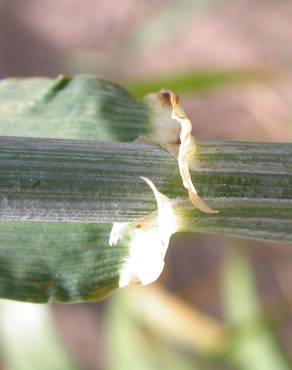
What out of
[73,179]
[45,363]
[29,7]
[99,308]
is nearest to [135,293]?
[45,363]

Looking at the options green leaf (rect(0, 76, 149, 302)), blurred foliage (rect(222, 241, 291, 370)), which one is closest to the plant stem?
green leaf (rect(0, 76, 149, 302))

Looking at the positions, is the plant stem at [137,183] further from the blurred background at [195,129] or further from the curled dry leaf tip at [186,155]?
the blurred background at [195,129]

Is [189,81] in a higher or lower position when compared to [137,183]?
lower

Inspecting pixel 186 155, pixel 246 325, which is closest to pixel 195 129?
pixel 246 325

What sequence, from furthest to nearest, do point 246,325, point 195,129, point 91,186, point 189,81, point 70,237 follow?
1. point 195,129
2. point 246,325
3. point 189,81
4. point 70,237
5. point 91,186

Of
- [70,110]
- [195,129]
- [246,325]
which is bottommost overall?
[246,325]

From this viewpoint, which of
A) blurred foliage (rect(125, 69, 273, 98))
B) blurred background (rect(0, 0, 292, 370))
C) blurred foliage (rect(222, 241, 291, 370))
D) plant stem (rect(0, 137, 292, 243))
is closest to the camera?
plant stem (rect(0, 137, 292, 243))

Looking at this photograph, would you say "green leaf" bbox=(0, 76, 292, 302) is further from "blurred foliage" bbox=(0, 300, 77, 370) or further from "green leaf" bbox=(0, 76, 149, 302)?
"blurred foliage" bbox=(0, 300, 77, 370)

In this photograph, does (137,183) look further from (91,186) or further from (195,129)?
(195,129)

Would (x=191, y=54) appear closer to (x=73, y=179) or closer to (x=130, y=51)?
(x=130, y=51)
